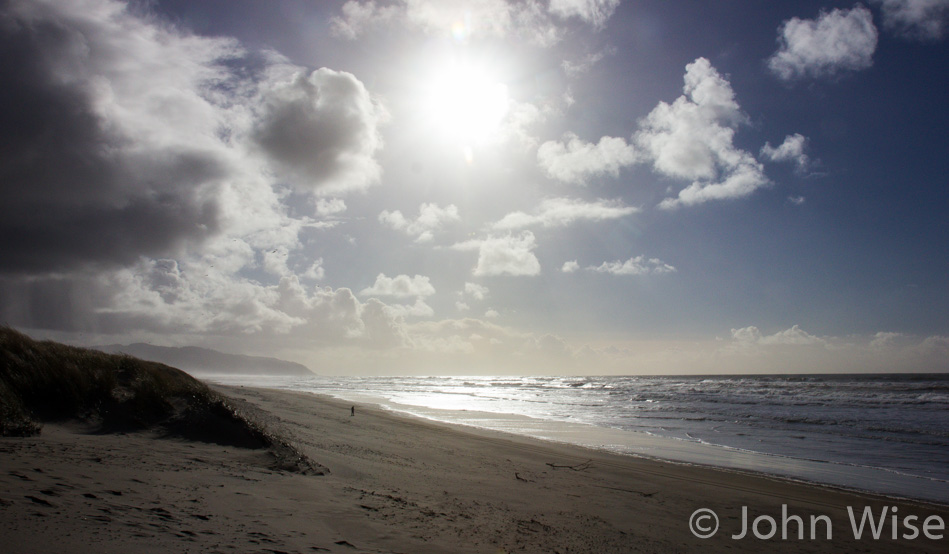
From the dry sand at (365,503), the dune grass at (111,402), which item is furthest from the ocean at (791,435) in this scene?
the dune grass at (111,402)

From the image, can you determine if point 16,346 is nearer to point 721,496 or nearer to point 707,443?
point 721,496

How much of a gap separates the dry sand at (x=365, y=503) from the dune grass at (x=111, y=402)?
1.50ft

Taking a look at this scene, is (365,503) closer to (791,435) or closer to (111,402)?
(111,402)

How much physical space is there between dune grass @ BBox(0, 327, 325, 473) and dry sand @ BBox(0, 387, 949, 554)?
0.46 meters

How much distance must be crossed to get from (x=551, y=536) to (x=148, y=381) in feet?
28.4

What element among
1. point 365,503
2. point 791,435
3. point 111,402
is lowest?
point 791,435

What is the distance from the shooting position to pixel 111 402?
8914mm

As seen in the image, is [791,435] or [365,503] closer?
[365,503]

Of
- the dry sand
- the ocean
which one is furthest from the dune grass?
the ocean

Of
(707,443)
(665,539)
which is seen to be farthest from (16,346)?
(707,443)

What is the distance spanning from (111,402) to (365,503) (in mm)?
6426

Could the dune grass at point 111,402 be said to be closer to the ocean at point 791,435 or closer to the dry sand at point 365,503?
the dry sand at point 365,503

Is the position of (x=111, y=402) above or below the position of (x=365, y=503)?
above

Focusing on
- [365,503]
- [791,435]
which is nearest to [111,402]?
[365,503]
